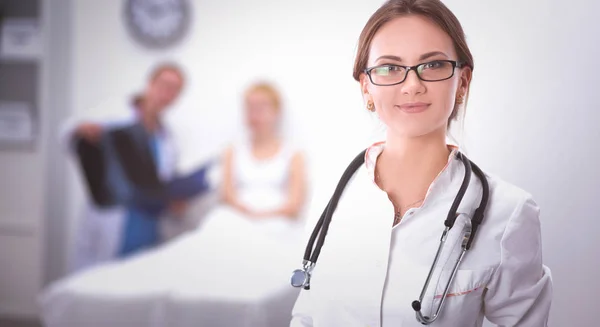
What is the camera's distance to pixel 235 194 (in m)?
2.47

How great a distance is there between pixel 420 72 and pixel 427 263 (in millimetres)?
349

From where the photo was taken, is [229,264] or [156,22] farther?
[156,22]

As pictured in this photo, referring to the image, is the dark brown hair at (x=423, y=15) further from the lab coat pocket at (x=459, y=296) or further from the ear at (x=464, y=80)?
the lab coat pocket at (x=459, y=296)

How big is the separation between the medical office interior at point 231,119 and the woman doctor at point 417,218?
3.4 inches

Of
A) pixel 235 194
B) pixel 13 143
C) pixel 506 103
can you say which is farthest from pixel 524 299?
pixel 13 143

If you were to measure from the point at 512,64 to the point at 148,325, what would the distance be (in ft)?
4.53

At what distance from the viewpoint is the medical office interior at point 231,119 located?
1.36 metres

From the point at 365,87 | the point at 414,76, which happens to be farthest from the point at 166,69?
the point at 414,76

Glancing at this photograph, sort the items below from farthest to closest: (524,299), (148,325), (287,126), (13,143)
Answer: (13,143) → (287,126) → (148,325) → (524,299)

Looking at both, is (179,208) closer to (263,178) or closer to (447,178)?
(263,178)

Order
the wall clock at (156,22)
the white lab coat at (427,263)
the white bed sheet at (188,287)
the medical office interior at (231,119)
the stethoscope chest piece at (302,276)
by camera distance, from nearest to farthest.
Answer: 1. the white lab coat at (427,263)
2. the stethoscope chest piece at (302,276)
3. the medical office interior at (231,119)
4. the white bed sheet at (188,287)
5. the wall clock at (156,22)

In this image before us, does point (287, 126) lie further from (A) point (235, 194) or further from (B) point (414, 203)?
(B) point (414, 203)

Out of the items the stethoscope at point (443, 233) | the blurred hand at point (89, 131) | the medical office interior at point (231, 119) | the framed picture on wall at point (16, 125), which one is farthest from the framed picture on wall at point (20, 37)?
the stethoscope at point (443, 233)

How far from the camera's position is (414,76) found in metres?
1.15
